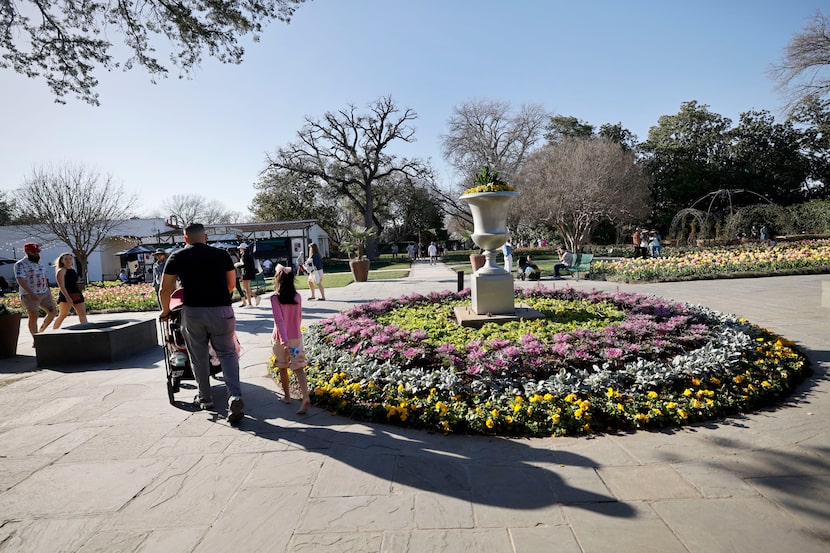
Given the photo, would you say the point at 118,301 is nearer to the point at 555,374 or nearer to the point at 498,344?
the point at 498,344

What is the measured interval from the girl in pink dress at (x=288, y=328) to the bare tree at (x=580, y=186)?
79.3ft

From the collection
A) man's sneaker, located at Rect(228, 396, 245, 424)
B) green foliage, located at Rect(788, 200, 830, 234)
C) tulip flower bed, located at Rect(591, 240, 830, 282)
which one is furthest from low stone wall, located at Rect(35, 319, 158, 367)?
green foliage, located at Rect(788, 200, 830, 234)

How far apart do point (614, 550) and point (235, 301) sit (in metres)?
12.3

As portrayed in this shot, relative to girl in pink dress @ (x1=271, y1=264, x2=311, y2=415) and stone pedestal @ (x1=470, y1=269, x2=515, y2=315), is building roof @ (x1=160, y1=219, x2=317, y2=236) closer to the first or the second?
stone pedestal @ (x1=470, y1=269, x2=515, y2=315)

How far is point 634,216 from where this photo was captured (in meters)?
28.9

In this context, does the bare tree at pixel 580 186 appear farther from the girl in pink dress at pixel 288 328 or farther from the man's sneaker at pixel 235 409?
the man's sneaker at pixel 235 409

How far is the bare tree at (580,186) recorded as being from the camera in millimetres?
25594

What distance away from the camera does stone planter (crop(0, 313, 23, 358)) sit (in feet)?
22.2

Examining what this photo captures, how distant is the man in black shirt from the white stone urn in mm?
3696

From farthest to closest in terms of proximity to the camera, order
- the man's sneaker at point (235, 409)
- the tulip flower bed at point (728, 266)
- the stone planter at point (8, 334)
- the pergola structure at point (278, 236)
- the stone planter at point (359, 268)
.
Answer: the pergola structure at point (278, 236)
the stone planter at point (359, 268)
the tulip flower bed at point (728, 266)
the stone planter at point (8, 334)
the man's sneaker at point (235, 409)

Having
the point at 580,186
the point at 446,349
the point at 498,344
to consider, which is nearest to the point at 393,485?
the point at 446,349

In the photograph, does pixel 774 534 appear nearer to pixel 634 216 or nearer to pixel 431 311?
pixel 431 311

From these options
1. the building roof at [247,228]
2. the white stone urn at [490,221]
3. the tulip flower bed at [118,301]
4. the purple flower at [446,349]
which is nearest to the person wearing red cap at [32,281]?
the tulip flower bed at [118,301]

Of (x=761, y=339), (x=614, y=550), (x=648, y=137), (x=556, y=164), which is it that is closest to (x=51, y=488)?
(x=614, y=550)
